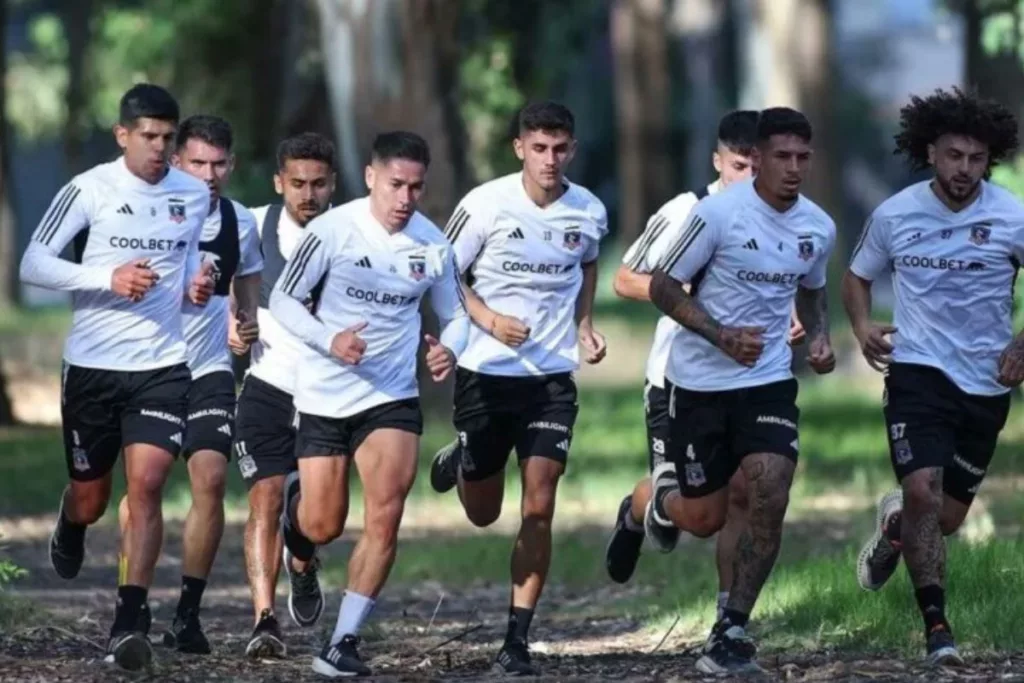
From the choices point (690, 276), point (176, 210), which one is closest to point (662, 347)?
point (690, 276)

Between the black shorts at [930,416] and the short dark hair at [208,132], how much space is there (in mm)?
3585

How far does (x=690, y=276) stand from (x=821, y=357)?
2.35ft

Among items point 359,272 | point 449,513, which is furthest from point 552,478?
point 449,513

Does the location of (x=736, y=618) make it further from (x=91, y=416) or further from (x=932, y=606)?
(x=91, y=416)

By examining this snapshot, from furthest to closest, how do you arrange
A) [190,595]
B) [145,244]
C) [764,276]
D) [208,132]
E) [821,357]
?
[208,132], [190,595], [821,357], [145,244], [764,276]

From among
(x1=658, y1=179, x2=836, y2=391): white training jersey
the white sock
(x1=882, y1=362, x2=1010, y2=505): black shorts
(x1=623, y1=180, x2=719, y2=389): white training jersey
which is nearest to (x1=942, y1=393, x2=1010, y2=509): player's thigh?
(x1=882, y1=362, x2=1010, y2=505): black shorts

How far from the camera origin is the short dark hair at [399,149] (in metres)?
12.7

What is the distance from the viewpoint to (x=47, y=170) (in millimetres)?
94438

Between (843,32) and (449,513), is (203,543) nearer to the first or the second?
(449,513)

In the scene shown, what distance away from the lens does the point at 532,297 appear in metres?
13.6

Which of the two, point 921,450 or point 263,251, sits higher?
point 263,251

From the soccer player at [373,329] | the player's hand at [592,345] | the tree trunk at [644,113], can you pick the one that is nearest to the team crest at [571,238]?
the player's hand at [592,345]

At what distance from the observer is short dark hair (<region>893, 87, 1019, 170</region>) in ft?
42.5

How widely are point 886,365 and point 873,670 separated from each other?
1.44 meters
